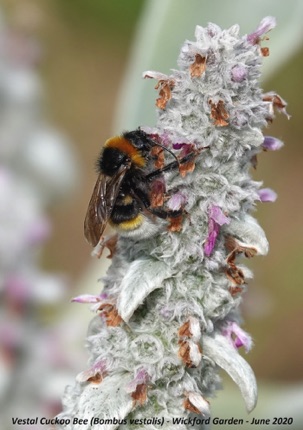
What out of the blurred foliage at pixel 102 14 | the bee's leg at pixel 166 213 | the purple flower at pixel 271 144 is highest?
the purple flower at pixel 271 144

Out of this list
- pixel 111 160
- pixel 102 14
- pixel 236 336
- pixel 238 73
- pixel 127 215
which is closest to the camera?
pixel 238 73

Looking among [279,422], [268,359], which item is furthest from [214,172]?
[268,359]

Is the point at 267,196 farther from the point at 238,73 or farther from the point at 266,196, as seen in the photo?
the point at 238,73

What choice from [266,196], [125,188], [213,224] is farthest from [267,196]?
[125,188]

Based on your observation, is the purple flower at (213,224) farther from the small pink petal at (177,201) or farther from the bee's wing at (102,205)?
the bee's wing at (102,205)

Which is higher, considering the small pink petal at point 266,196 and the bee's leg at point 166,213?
the small pink petal at point 266,196

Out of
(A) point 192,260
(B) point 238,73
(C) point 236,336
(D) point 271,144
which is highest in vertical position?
(B) point 238,73

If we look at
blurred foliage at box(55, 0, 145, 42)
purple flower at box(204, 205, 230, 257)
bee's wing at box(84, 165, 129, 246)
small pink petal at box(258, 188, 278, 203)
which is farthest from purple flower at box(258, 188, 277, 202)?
blurred foliage at box(55, 0, 145, 42)

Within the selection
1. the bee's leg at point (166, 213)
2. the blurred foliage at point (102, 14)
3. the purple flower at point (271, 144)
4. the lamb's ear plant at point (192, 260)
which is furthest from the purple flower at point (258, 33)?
the blurred foliage at point (102, 14)
